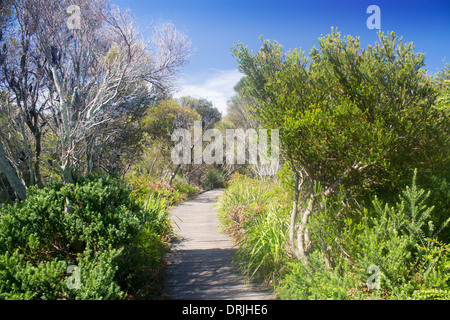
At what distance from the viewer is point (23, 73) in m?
5.27

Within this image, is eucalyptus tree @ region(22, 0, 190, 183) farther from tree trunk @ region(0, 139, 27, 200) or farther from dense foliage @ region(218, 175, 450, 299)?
dense foliage @ region(218, 175, 450, 299)

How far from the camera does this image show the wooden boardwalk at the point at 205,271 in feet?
11.4

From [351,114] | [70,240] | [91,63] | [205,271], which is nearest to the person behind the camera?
[351,114]

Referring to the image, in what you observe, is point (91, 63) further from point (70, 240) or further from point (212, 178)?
point (212, 178)

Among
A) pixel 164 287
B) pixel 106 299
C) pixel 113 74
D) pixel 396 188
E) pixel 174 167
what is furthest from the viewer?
pixel 174 167

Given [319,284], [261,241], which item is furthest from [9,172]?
[319,284]

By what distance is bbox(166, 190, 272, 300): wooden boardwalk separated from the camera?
3477mm

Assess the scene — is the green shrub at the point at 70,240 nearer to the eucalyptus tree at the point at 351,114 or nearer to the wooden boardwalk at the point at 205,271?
the wooden boardwalk at the point at 205,271

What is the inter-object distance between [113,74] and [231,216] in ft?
13.6

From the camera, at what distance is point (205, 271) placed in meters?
4.25

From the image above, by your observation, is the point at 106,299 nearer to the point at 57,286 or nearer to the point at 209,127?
the point at 57,286

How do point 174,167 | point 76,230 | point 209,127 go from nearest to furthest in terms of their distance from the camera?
point 76,230
point 174,167
point 209,127

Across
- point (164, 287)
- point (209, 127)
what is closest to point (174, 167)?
point (209, 127)

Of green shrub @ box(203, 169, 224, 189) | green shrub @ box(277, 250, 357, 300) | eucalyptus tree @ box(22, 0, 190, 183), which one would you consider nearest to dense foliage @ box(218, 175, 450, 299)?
green shrub @ box(277, 250, 357, 300)
